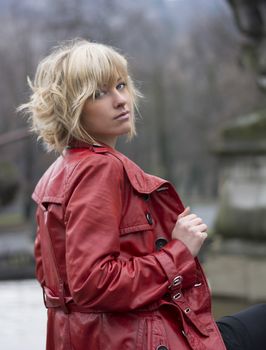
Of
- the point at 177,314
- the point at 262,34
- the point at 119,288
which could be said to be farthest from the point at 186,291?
the point at 262,34

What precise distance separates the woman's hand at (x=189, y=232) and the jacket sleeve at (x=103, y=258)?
0.10 metres

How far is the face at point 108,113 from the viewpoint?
8.02ft

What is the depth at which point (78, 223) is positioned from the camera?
218cm

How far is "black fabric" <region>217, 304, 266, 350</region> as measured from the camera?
239 centimetres

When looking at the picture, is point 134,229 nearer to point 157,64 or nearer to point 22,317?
point 22,317

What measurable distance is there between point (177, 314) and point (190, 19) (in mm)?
43882

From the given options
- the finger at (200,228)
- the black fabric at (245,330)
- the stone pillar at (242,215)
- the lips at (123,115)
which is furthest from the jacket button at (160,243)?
the stone pillar at (242,215)

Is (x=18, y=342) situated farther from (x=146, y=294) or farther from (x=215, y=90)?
(x=215, y=90)

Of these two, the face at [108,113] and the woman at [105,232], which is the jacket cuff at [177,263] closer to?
the woman at [105,232]

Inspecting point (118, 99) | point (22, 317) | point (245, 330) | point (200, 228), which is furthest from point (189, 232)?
point (22, 317)

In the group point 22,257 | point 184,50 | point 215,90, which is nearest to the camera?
point 22,257

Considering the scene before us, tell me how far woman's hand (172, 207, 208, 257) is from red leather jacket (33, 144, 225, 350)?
3 cm

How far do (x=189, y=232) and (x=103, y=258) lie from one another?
12.5 inches

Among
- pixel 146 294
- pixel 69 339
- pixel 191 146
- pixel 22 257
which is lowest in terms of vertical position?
pixel 191 146
